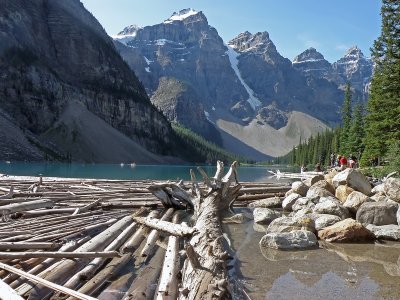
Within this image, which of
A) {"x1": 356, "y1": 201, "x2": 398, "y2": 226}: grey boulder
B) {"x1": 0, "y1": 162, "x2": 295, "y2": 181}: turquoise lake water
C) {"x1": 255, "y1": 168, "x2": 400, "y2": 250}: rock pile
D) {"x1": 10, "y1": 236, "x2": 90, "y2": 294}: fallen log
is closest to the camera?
{"x1": 10, "y1": 236, "x2": 90, "y2": 294}: fallen log

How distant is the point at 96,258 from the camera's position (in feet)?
24.5

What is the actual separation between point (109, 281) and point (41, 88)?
168172 millimetres

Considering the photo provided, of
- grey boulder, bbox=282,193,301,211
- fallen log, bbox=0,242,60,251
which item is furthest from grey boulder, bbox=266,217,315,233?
fallen log, bbox=0,242,60,251

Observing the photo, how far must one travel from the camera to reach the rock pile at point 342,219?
11.1m

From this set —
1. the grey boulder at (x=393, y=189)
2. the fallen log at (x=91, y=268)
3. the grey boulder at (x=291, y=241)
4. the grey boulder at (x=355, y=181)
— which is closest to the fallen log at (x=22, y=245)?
the fallen log at (x=91, y=268)

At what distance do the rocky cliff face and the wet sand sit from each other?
113487mm

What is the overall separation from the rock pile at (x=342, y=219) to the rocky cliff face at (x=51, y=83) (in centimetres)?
10929

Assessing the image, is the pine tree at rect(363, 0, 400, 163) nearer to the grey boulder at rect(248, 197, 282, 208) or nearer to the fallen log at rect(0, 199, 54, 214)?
the grey boulder at rect(248, 197, 282, 208)

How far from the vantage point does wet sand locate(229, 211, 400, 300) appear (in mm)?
7293

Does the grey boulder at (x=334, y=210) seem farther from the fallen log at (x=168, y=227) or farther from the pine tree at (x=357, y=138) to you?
the pine tree at (x=357, y=138)

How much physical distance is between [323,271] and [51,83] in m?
172

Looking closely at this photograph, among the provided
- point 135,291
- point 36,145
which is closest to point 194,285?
point 135,291

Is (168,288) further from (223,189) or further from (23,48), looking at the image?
(23,48)

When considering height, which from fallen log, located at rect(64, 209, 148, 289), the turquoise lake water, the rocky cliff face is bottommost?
the turquoise lake water
